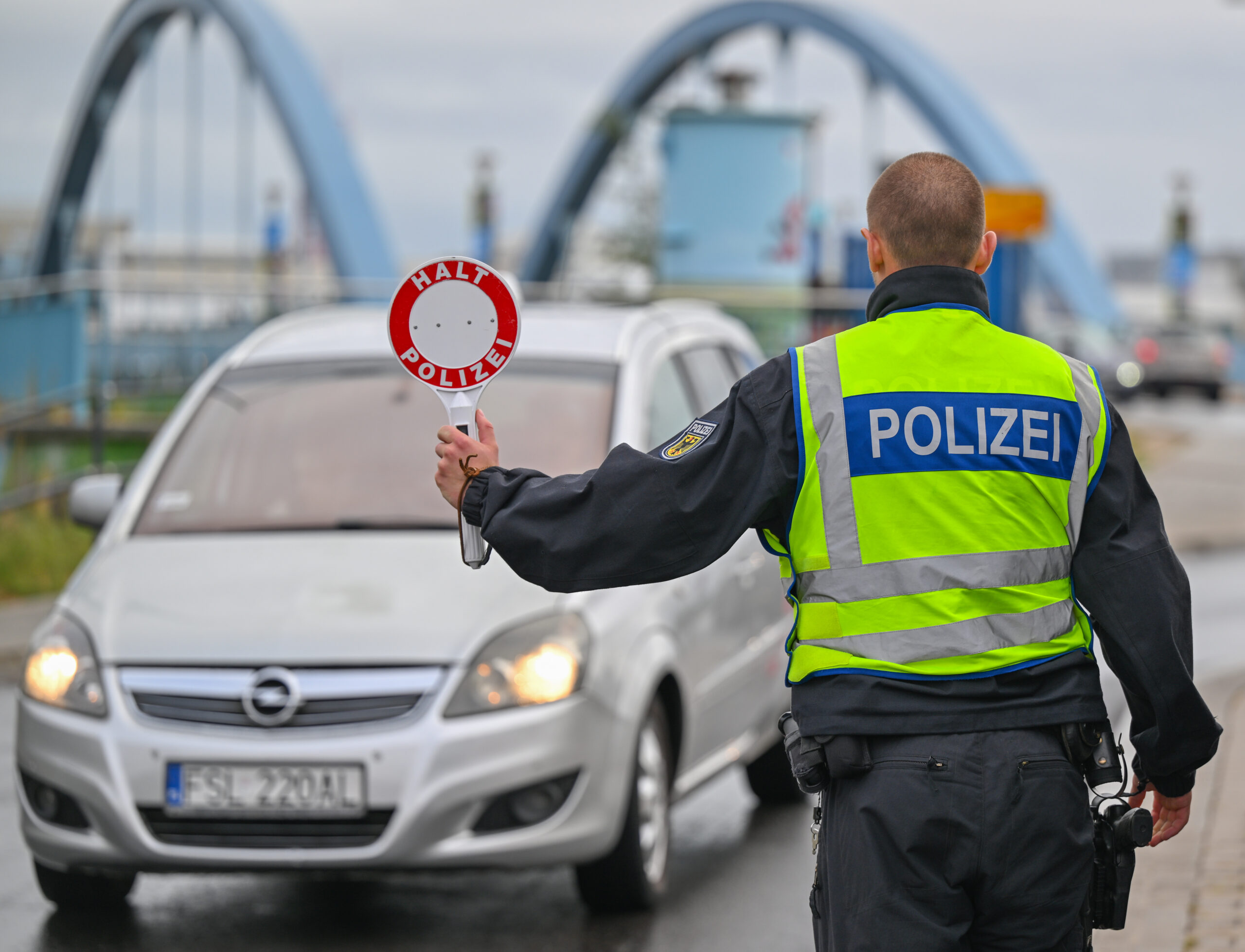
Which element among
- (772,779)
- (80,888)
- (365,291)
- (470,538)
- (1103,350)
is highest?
(470,538)

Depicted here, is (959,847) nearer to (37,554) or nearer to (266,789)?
(266,789)

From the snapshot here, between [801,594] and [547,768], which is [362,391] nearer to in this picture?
[547,768]

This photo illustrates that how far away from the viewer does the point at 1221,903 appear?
546cm

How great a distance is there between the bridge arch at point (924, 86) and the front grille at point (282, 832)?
35.9m

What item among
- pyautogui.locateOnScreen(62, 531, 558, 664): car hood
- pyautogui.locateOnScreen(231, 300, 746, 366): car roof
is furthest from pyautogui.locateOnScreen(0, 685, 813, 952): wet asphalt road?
pyautogui.locateOnScreen(231, 300, 746, 366): car roof

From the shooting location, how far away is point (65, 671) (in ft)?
17.0

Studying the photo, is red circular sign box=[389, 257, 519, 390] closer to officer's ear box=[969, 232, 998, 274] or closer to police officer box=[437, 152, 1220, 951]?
police officer box=[437, 152, 1220, 951]

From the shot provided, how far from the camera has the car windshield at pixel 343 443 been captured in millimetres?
5891

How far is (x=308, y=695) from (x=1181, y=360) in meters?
39.5

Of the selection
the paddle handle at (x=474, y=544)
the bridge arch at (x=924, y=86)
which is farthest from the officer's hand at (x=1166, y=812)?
the bridge arch at (x=924, y=86)

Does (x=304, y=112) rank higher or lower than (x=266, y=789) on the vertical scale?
higher

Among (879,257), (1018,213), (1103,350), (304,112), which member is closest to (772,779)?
(879,257)

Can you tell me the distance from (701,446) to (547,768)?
228 centimetres

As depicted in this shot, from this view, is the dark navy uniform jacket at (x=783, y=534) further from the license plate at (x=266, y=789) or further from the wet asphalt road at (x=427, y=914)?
the wet asphalt road at (x=427, y=914)
